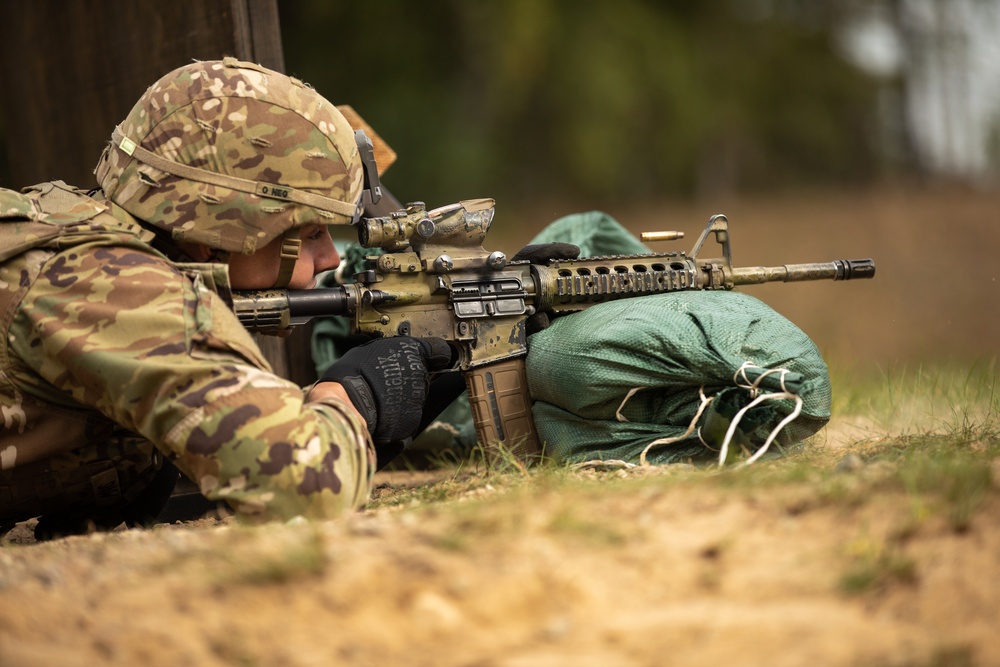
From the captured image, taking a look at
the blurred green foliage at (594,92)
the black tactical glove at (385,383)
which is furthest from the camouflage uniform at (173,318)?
the blurred green foliage at (594,92)

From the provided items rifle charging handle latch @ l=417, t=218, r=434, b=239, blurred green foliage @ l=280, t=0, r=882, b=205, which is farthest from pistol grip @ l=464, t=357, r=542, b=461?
blurred green foliage @ l=280, t=0, r=882, b=205

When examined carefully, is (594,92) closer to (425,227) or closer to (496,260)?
(496,260)

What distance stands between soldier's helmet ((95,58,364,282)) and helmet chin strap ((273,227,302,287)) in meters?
0.06

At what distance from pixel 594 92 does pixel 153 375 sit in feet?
37.9

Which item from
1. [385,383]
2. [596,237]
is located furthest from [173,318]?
[596,237]

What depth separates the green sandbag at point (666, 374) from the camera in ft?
10.8

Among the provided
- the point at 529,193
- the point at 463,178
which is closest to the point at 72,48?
the point at 463,178

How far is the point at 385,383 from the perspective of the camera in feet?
9.95

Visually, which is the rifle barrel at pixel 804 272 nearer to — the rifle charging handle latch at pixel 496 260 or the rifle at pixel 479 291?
the rifle at pixel 479 291

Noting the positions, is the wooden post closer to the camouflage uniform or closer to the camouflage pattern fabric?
the camouflage uniform

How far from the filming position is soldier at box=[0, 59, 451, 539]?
7.82 ft

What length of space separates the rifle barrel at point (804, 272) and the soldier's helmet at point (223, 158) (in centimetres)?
171

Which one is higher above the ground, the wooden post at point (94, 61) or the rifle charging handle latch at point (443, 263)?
the wooden post at point (94, 61)

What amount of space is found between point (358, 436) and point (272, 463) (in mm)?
307
